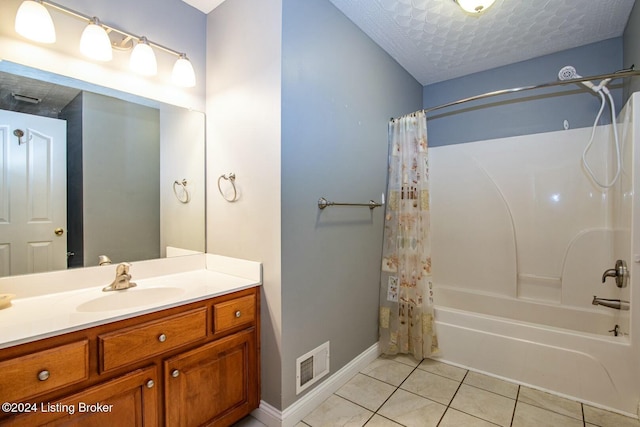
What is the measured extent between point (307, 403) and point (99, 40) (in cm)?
221

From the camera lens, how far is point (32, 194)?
134cm

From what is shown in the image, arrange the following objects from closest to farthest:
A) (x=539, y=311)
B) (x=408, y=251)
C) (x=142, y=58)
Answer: (x=142, y=58), (x=408, y=251), (x=539, y=311)

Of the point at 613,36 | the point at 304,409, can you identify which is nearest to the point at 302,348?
the point at 304,409

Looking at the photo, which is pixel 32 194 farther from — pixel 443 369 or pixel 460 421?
pixel 443 369

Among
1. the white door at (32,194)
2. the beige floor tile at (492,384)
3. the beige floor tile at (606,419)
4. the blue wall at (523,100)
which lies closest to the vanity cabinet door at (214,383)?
the white door at (32,194)

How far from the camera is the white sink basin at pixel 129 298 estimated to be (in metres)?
1.35

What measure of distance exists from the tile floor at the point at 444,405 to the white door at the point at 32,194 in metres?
1.33

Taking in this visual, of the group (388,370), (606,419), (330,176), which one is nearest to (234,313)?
(330,176)

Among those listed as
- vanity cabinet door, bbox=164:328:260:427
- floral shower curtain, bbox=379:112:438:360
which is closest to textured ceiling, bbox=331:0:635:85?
floral shower curtain, bbox=379:112:438:360

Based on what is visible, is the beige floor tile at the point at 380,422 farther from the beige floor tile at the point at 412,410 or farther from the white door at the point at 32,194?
the white door at the point at 32,194

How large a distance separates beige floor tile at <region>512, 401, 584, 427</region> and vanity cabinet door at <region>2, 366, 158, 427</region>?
185 cm

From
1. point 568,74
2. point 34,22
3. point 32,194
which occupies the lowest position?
point 32,194

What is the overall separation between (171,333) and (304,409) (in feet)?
3.03

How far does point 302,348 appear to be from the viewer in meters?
1.69
